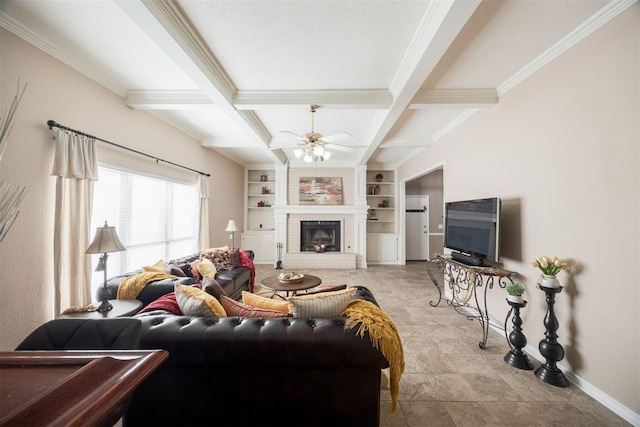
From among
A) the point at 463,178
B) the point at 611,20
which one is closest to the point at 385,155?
the point at 463,178

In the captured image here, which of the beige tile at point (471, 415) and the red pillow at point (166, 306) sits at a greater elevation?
the red pillow at point (166, 306)

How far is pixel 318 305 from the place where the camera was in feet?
4.94

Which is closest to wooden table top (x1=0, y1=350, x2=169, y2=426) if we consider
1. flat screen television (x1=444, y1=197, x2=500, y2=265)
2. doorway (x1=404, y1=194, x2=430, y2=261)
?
flat screen television (x1=444, y1=197, x2=500, y2=265)

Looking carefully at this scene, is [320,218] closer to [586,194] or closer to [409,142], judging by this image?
[409,142]

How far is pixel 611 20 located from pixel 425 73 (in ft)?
3.84

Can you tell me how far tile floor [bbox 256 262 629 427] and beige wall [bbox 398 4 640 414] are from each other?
0.30m

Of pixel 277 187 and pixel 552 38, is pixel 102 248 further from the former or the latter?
pixel 277 187

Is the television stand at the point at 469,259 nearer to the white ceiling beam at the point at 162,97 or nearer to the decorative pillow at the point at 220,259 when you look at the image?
the decorative pillow at the point at 220,259

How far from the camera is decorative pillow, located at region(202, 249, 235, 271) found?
3.53 m

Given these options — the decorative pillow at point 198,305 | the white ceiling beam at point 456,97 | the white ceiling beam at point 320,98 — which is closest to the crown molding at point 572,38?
the white ceiling beam at point 456,97

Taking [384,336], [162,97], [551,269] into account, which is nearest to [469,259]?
[551,269]

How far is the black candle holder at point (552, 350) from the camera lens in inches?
70.9

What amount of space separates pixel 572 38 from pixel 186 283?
13.0 ft

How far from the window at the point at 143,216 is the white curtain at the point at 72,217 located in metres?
0.31
